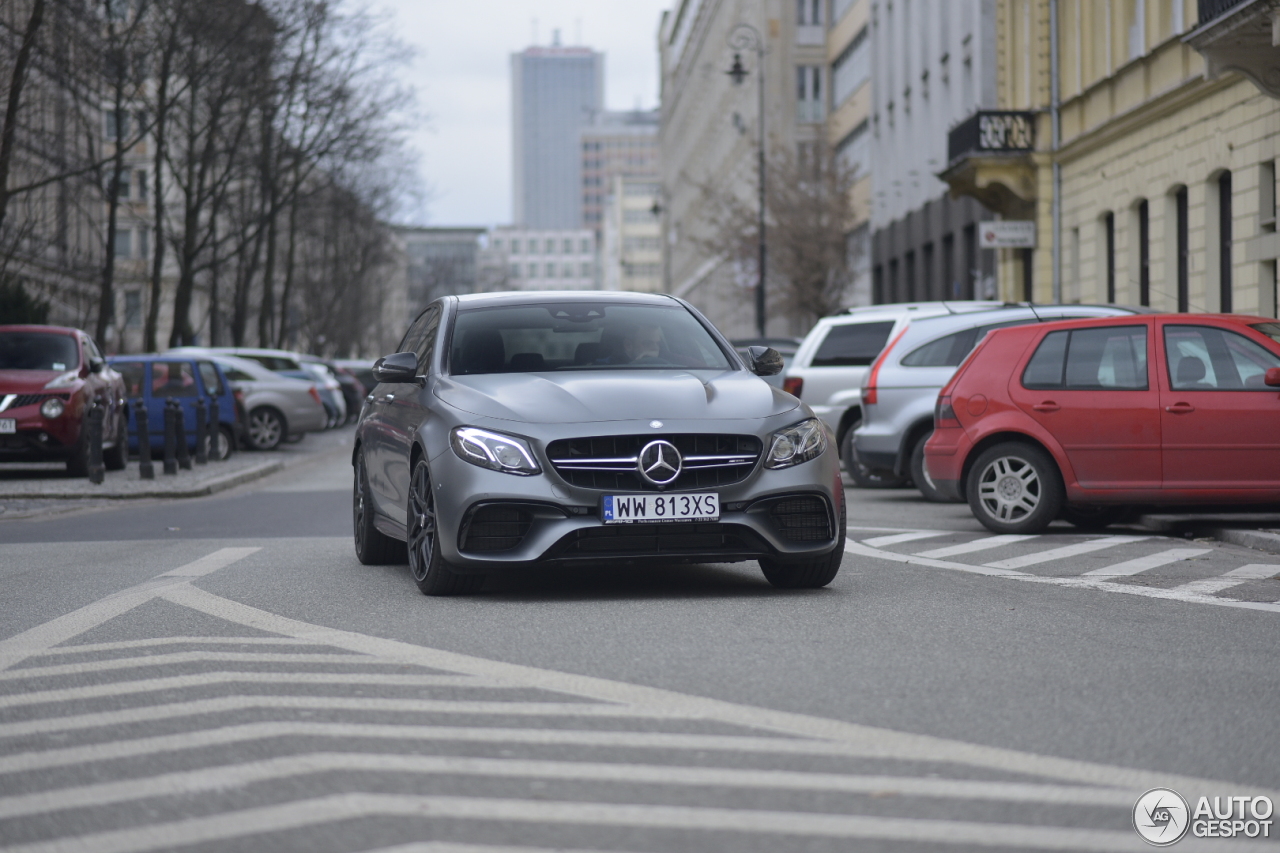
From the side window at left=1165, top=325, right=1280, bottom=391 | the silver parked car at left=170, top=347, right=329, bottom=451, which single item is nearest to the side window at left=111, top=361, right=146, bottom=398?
the silver parked car at left=170, top=347, right=329, bottom=451

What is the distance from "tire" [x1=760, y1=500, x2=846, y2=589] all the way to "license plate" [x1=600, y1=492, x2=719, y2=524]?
63 centimetres

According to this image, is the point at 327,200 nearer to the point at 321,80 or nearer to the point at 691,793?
the point at 321,80

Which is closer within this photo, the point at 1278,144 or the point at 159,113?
the point at 1278,144

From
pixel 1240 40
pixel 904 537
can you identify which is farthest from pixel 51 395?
pixel 1240 40

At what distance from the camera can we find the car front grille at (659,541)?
844 cm

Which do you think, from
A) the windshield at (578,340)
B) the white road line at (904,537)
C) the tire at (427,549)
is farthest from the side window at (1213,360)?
the tire at (427,549)

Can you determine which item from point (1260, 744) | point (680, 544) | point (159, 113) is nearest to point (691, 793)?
point (1260, 744)

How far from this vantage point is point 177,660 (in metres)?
6.99

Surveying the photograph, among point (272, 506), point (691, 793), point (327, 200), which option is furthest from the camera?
point (327, 200)

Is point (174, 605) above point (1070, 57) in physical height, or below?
below

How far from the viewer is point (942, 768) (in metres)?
4.98

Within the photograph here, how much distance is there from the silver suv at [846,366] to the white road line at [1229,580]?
27.1 feet

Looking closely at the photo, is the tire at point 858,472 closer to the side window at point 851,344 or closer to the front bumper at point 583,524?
the side window at point 851,344

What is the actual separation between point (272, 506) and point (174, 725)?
1215cm
